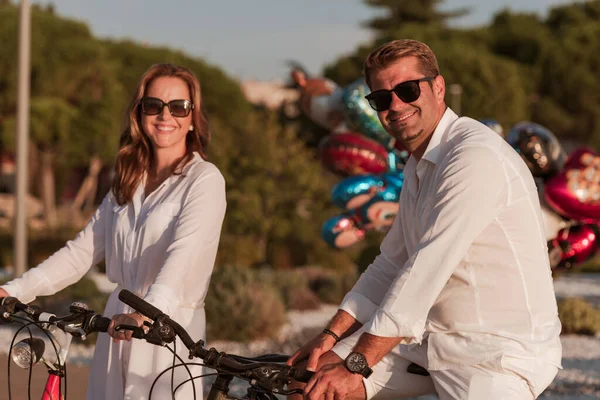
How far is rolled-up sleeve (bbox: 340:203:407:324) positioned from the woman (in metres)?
0.63

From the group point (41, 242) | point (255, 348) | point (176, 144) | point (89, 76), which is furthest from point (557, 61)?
point (176, 144)

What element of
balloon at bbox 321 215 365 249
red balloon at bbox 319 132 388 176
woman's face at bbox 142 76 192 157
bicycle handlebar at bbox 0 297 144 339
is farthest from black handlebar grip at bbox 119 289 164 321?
red balloon at bbox 319 132 388 176

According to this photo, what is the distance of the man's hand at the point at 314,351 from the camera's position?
300cm

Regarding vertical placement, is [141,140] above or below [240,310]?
above

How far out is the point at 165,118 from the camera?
12.2 feet

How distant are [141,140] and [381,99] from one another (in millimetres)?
1299

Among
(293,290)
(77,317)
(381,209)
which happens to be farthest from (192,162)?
(293,290)

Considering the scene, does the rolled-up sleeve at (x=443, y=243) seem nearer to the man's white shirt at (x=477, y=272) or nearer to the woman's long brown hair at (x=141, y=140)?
the man's white shirt at (x=477, y=272)

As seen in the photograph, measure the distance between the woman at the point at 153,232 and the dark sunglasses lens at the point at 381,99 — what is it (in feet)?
2.91

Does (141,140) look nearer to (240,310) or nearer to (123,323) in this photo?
(123,323)

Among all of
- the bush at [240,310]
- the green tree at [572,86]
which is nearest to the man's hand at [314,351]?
the bush at [240,310]

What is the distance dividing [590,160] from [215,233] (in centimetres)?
483

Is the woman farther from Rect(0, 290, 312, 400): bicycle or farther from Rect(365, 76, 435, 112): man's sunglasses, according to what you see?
Rect(365, 76, 435, 112): man's sunglasses

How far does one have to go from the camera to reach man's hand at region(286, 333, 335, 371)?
9.84 ft
